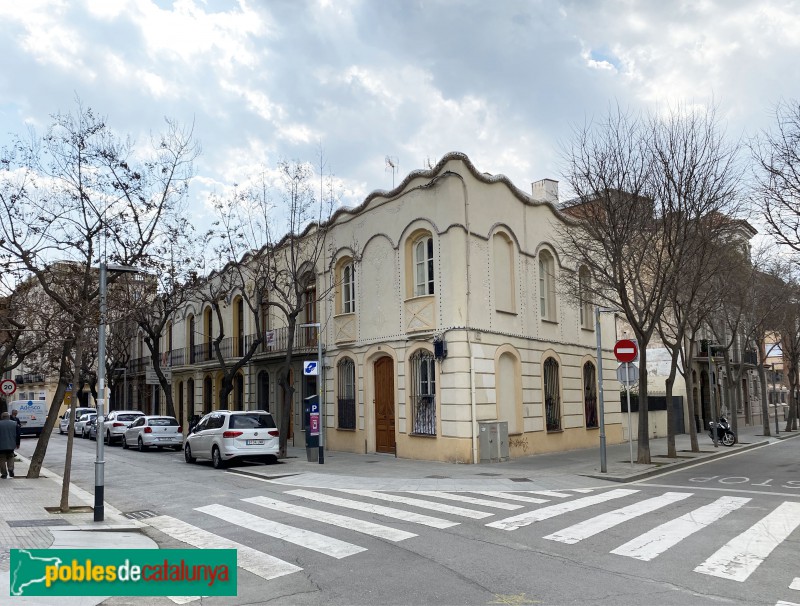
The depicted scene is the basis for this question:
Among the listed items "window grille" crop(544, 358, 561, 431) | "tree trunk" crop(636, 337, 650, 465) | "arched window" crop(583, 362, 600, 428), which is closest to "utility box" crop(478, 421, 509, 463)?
"tree trunk" crop(636, 337, 650, 465)

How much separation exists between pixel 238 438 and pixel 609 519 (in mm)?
11934

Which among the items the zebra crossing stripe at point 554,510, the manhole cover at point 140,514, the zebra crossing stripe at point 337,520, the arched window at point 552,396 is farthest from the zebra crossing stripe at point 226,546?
the arched window at point 552,396

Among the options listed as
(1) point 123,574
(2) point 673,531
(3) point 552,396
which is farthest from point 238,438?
(2) point 673,531

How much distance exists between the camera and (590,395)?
26.8 meters

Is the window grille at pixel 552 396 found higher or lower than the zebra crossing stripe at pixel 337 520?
higher

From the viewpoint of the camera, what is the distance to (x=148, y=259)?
58.3 ft

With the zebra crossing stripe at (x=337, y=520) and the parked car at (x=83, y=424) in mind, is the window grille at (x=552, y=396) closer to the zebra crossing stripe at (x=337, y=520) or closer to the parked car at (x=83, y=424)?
the zebra crossing stripe at (x=337, y=520)

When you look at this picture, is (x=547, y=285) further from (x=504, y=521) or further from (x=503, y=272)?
(x=504, y=521)

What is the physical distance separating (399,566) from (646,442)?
533 inches

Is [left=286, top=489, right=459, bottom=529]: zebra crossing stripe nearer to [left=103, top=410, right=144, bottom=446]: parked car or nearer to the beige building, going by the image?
the beige building

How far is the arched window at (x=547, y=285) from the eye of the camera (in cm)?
2481

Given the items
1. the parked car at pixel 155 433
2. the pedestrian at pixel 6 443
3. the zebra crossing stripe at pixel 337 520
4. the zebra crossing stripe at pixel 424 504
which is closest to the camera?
the zebra crossing stripe at pixel 337 520

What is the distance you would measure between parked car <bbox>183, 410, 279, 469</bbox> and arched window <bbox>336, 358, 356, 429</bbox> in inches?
159

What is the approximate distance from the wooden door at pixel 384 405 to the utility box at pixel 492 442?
3667mm
